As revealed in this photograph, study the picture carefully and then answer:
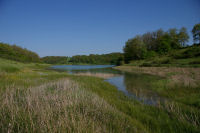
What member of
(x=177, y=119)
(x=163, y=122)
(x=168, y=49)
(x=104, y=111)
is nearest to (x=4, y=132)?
(x=104, y=111)

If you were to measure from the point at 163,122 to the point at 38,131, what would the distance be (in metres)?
4.19

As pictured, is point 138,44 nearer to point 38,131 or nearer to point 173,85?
point 173,85

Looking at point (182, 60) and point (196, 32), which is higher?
point (196, 32)

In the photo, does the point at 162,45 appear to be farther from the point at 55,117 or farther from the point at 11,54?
the point at 11,54

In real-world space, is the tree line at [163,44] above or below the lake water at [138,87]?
above

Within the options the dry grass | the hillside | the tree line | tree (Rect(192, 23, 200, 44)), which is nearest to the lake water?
the dry grass

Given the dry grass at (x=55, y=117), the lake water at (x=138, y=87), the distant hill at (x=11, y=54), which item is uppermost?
the distant hill at (x=11, y=54)

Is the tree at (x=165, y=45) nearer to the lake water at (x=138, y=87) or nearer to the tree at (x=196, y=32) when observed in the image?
the tree at (x=196, y=32)

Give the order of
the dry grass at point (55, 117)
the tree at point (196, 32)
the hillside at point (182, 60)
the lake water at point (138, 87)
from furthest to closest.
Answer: the tree at point (196, 32) → the hillside at point (182, 60) → the lake water at point (138, 87) → the dry grass at point (55, 117)

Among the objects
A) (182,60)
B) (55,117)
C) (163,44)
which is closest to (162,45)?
(163,44)

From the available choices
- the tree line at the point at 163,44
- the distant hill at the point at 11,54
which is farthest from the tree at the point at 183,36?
the distant hill at the point at 11,54

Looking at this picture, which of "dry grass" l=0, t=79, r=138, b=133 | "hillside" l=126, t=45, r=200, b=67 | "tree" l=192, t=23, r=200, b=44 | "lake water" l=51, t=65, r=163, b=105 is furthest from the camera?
"tree" l=192, t=23, r=200, b=44

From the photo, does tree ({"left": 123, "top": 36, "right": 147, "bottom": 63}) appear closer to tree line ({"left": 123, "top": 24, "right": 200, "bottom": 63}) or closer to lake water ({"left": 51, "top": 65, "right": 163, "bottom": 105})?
tree line ({"left": 123, "top": 24, "right": 200, "bottom": 63})

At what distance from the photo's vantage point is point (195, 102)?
199 inches
